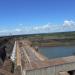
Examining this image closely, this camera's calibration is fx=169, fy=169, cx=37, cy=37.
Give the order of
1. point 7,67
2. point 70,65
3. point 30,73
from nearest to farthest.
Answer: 1. point 30,73
2. point 70,65
3. point 7,67

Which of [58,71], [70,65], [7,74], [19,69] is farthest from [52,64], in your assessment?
[7,74]

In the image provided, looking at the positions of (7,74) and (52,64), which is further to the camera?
(7,74)

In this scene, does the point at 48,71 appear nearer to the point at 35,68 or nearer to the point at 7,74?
the point at 35,68

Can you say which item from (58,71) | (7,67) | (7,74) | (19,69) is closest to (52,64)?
(58,71)

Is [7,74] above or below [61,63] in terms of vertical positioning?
below

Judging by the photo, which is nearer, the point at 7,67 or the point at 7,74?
the point at 7,74

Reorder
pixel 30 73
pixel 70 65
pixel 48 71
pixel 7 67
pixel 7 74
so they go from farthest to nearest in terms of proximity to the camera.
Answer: pixel 7 67 → pixel 7 74 → pixel 70 65 → pixel 48 71 → pixel 30 73

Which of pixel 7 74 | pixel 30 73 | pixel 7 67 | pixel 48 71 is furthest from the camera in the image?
pixel 7 67

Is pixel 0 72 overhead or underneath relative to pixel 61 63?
underneath

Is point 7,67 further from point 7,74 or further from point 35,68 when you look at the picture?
point 35,68
